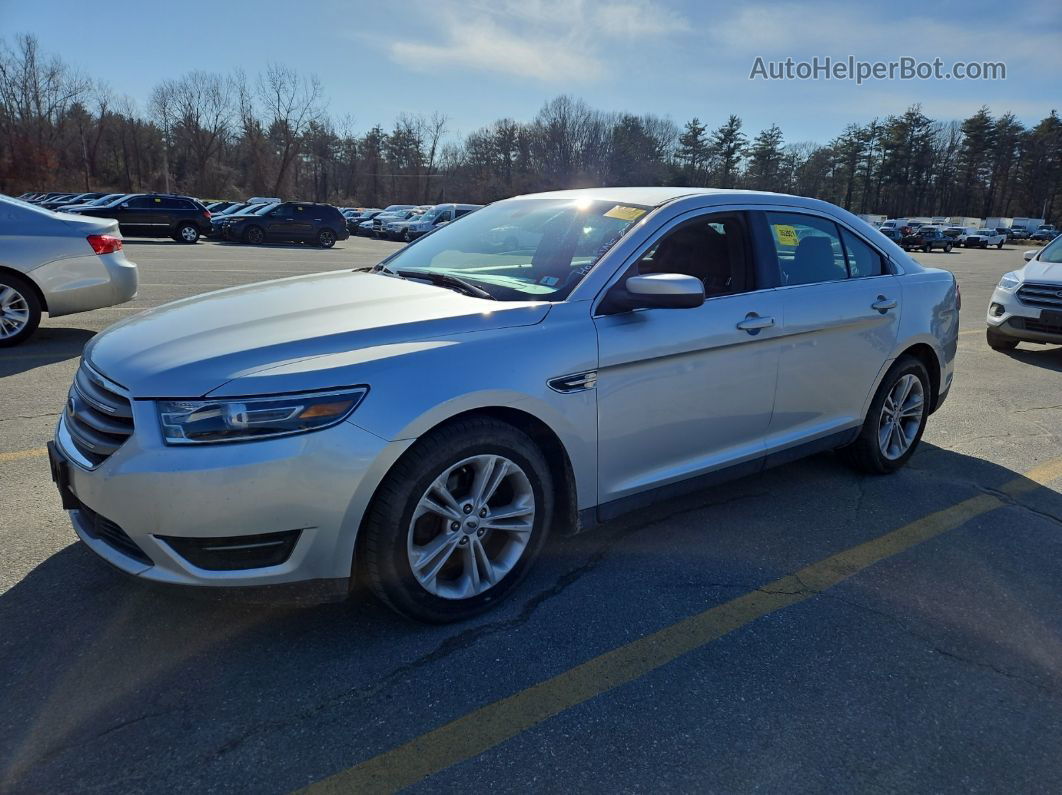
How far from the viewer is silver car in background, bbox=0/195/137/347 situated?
274 inches

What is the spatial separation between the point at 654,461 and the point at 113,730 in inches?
87.2

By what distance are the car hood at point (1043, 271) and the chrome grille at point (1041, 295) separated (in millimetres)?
74

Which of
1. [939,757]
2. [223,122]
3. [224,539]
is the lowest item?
[939,757]

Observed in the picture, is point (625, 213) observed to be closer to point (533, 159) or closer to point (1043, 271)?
point (1043, 271)

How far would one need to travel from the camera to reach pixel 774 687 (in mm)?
2465

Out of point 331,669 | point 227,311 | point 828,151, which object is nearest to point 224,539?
point 331,669

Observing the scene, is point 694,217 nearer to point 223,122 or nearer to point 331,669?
point 331,669

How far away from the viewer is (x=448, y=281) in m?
3.28

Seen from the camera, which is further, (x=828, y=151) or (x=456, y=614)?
(x=828, y=151)

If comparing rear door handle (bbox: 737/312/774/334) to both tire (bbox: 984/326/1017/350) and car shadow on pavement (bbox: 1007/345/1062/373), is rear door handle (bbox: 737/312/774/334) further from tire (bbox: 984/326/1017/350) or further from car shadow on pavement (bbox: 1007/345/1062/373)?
tire (bbox: 984/326/1017/350)

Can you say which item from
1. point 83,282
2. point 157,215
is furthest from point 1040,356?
point 157,215

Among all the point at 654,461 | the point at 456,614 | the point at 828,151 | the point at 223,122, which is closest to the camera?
the point at 456,614

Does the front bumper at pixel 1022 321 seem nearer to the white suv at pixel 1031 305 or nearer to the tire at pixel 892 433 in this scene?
the white suv at pixel 1031 305

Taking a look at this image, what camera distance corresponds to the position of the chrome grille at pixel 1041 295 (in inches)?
326
